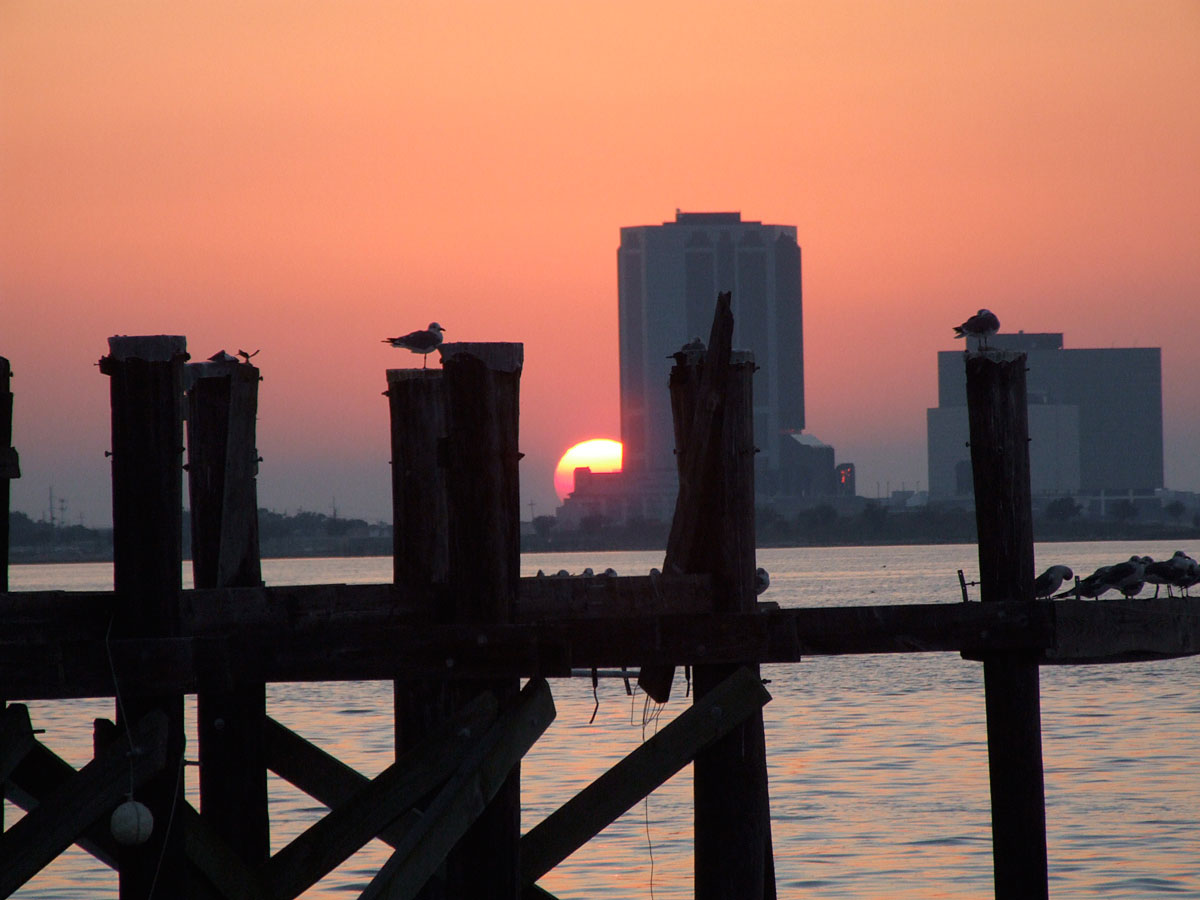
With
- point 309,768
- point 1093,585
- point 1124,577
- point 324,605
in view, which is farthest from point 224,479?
point 1124,577

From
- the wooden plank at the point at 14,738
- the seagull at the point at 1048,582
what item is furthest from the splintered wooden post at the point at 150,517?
the seagull at the point at 1048,582

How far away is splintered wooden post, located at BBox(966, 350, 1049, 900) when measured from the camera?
30.3 feet

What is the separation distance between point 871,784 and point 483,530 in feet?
53.9

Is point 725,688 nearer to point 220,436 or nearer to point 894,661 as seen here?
point 220,436

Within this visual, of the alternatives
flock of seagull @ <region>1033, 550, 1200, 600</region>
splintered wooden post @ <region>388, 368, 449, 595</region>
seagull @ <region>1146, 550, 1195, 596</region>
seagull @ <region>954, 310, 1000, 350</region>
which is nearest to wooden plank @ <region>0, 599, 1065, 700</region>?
splintered wooden post @ <region>388, 368, 449, 595</region>

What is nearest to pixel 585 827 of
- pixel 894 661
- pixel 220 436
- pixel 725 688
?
pixel 725 688

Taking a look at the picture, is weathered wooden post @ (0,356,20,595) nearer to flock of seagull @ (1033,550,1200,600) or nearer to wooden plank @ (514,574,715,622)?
wooden plank @ (514,574,715,622)

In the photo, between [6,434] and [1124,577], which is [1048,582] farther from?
[6,434]

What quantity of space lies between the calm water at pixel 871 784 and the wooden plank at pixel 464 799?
8.93 ft

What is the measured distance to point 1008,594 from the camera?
30.6 ft

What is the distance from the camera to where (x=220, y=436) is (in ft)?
36.4

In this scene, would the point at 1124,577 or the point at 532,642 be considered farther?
the point at 1124,577

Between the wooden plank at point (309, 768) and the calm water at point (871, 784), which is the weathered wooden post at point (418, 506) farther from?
the calm water at point (871, 784)

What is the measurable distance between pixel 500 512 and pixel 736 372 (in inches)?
71.7
